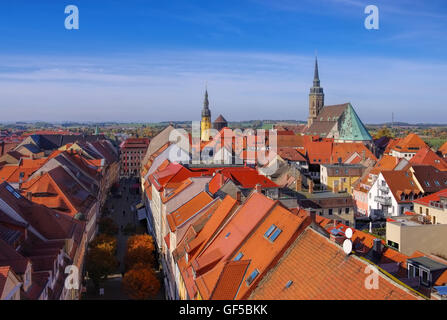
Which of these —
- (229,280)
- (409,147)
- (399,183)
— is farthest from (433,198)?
(409,147)

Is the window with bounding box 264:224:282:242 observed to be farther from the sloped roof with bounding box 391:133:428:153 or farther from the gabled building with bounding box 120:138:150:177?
the gabled building with bounding box 120:138:150:177

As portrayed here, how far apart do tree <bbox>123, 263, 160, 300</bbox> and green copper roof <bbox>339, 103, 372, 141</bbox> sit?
89539 millimetres

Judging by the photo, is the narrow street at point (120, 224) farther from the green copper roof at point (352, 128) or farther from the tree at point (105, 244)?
the green copper roof at point (352, 128)

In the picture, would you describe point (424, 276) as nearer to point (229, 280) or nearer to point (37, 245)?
point (229, 280)

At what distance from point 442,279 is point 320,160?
74.8 metres

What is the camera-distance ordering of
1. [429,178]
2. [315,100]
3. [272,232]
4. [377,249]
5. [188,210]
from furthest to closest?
[315,100], [429,178], [188,210], [377,249], [272,232]

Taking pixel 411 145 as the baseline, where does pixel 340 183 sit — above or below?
below

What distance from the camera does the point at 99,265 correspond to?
3578 centimetres

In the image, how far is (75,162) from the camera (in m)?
65.6

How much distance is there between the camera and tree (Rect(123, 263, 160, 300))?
3316cm

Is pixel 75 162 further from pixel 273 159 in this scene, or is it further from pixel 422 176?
pixel 422 176

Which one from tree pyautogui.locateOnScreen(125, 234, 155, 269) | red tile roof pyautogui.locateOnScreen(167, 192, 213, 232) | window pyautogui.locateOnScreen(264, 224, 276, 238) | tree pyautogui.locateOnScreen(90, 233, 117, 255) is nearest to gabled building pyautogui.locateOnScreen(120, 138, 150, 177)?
tree pyautogui.locateOnScreen(90, 233, 117, 255)

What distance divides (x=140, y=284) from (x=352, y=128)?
93344 millimetres

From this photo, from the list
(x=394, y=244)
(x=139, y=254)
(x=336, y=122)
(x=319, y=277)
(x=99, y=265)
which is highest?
(x=336, y=122)
